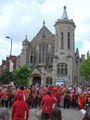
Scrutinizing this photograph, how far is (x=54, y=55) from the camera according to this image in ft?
234

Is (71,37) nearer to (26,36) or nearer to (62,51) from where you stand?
(62,51)

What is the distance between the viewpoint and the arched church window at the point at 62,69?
6881 centimetres

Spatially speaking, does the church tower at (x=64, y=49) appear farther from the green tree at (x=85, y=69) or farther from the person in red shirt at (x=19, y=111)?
the person in red shirt at (x=19, y=111)

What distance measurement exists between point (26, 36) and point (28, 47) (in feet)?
7.85

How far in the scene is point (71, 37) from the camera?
69688mm

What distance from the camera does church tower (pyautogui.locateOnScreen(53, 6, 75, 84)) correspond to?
226 ft

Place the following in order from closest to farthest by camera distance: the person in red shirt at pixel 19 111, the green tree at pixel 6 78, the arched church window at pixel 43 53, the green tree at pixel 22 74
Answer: the person in red shirt at pixel 19 111 → the green tree at pixel 22 74 → the green tree at pixel 6 78 → the arched church window at pixel 43 53

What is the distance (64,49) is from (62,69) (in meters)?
3.85

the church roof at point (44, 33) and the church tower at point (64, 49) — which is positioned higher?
the church roof at point (44, 33)

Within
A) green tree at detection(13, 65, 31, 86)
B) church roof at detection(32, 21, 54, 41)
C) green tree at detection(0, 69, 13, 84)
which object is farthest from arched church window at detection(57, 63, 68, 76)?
green tree at detection(0, 69, 13, 84)

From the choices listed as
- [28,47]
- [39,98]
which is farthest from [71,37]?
[39,98]

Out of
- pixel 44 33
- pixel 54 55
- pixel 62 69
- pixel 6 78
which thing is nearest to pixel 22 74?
pixel 62 69

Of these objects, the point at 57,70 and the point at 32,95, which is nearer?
the point at 32,95

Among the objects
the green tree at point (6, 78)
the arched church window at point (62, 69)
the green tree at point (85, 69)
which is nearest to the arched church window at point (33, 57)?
the green tree at point (6, 78)
